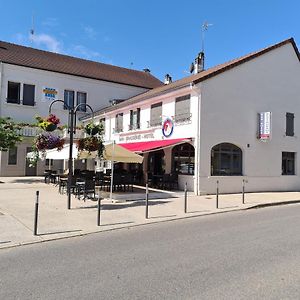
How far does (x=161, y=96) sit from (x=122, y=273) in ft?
55.2

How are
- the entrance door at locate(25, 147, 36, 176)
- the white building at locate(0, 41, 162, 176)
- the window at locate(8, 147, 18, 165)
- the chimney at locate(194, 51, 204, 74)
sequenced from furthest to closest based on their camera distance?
the entrance door at locate(25, 147, 36, 176)
the white building at locate(0, 41, 162, 176)
the window at locate(8, 147, 18, 165)
the chimney at locate(194, 51, 204, 74)

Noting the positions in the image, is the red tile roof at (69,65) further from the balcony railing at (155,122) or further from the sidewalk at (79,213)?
the sidewalk at (79,213)

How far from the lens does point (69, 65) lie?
35.3 metres

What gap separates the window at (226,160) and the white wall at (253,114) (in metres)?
0.32

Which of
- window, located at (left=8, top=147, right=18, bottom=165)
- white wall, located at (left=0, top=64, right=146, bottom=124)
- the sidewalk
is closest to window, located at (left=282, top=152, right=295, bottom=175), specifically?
the sidewalk

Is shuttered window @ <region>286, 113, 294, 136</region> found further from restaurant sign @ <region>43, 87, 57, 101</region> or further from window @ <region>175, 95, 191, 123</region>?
restaurant sign @ <region>43, 87, 57, 101</region>

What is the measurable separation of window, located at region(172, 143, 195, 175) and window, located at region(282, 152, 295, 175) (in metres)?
6.44

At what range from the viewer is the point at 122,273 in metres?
5.74

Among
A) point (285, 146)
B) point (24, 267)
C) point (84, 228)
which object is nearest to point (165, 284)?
point (24, 267)

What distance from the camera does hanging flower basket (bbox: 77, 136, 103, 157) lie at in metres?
14.9

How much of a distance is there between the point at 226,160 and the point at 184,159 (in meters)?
2.29

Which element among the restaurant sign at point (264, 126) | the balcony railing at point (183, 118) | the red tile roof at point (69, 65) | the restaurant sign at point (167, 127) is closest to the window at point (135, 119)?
the restaurant sign at point (167, 127)

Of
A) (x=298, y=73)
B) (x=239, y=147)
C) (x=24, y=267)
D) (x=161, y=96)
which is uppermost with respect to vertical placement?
(x=298, y=73)

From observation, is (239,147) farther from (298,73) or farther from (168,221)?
(168,221)
